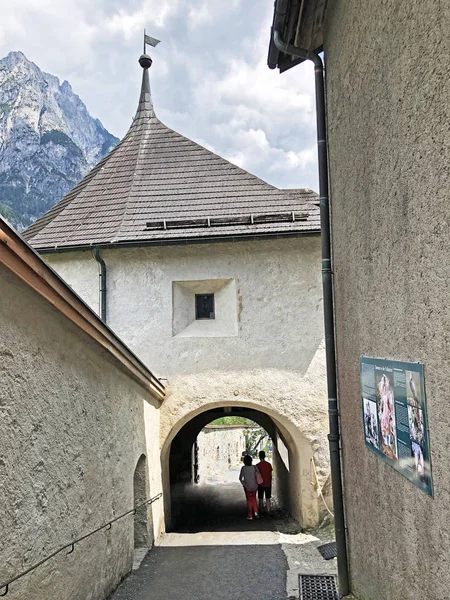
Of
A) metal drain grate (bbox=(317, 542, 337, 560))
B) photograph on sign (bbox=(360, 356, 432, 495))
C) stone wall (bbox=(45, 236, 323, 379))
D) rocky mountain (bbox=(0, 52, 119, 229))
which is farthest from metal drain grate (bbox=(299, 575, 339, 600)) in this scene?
rocky mountain (bbox=(0, 52, 119, 229))

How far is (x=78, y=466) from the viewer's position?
4301mm

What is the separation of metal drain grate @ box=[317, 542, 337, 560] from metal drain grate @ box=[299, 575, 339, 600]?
635mm

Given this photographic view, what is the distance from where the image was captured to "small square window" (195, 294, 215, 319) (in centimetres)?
886

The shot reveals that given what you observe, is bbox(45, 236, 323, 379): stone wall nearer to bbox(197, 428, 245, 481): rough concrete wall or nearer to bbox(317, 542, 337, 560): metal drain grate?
bbox(317, 542, 337, 560): metal drain grate

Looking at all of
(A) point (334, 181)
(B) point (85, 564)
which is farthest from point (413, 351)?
(B) point (85, 564)

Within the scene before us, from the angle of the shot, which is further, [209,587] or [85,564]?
[209,587]

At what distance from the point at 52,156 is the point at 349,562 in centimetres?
10225

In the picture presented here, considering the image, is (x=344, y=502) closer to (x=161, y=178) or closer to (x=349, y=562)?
(x=349, y=562)

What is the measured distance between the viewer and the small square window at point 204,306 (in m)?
8.86

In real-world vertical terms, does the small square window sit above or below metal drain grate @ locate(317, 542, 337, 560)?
above

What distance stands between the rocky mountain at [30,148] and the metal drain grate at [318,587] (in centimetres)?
8076

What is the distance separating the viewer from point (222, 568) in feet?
20.5

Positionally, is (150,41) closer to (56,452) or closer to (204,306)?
(204,306)

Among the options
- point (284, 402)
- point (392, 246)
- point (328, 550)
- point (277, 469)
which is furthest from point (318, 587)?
point (277, 469)
